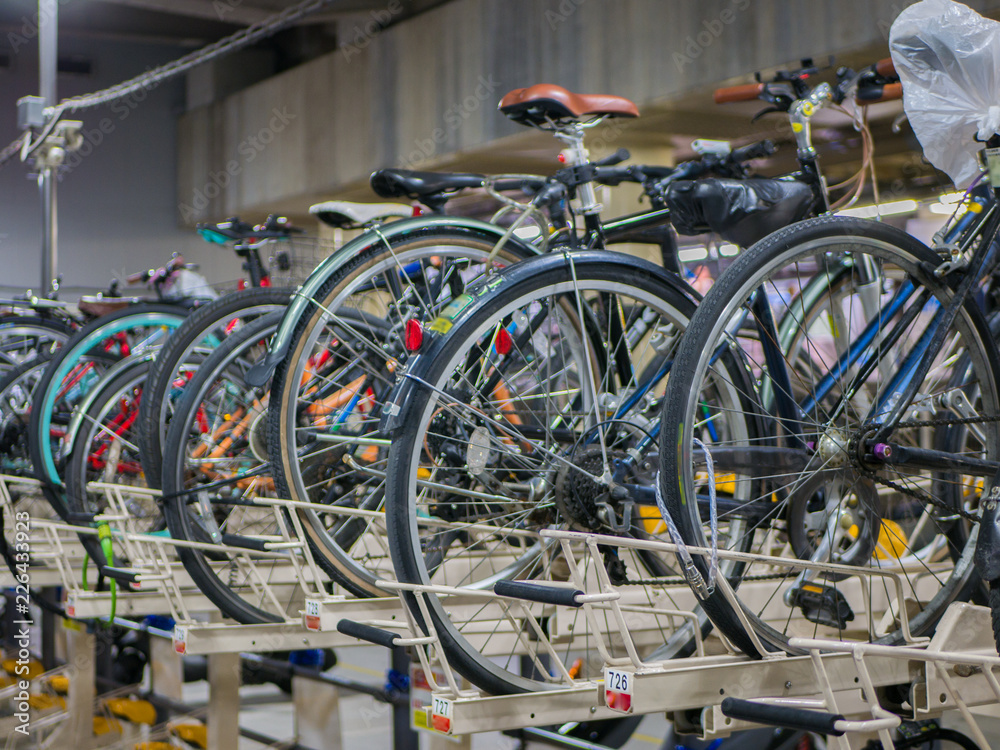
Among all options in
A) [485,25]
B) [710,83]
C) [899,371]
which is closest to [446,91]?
[485,25]

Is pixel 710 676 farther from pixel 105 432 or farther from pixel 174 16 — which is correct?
pixel 174 16

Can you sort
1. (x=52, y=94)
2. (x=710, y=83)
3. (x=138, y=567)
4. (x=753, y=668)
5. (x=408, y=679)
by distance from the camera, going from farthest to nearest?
(x=710, y=83) < (x=52, y=94) < (x=408, y=679) < (x=138, y=567) < (x=753, y=668)

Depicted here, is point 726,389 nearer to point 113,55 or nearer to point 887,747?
point 887,747

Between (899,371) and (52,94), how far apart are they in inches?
189

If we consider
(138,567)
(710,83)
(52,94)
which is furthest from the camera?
(710,83)

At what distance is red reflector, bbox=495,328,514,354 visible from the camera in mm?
2223

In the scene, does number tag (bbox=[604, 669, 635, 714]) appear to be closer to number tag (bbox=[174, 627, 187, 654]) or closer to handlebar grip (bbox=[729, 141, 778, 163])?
handlebar grip (bbox=[729, 141, 778, 163])

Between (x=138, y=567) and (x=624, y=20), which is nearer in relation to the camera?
(x=138, y=567)

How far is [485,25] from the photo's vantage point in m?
8.00

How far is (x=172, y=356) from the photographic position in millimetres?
3047

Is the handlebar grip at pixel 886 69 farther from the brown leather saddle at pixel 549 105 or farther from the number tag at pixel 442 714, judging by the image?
the number tag at pixel 442 714

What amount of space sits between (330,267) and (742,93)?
3.35 ft

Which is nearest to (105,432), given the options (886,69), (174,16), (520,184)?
(520,184)

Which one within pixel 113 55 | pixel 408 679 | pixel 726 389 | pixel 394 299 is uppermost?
pixel 113 55
